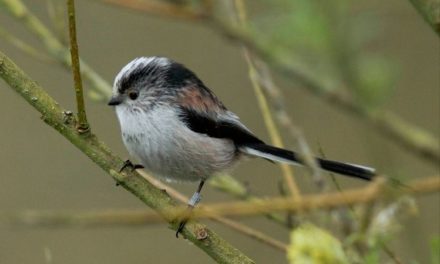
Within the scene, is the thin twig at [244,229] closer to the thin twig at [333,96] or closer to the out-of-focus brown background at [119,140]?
the thin twig at [333,96]

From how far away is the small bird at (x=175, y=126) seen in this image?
346 centimetres

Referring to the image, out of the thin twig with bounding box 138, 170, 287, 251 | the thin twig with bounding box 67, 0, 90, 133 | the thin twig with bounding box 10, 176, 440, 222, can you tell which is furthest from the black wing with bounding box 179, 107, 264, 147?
the thin twig with bounding box 10, 176, 440, 222

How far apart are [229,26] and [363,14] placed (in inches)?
9.9

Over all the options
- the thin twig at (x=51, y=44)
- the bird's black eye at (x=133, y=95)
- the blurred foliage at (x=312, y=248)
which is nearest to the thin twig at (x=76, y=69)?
the thin twig at (x=51, y=44)

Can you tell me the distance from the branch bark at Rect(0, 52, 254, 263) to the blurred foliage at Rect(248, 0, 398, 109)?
1.19 metres

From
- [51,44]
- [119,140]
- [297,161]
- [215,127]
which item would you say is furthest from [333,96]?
[119,140]

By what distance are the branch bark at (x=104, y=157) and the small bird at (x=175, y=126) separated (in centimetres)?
84

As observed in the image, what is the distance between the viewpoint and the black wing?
3617 millimetres

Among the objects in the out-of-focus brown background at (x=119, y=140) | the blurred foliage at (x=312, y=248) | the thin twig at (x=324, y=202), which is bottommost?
the out-of-focus brown background at (x=119, y=140)

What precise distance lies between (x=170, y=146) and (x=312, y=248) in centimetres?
233

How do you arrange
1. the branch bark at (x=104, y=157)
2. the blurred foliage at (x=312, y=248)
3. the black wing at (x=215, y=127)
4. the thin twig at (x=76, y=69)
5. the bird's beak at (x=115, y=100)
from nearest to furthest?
1. the blurred foliage at (x=312, y=248)
2. the thin twig at (x=76, y=69)
3. the branch bark at (x=104, y=157)
4. the bird's beak at (x=115, y=100)
5. the black wing at (x=215, y=127)

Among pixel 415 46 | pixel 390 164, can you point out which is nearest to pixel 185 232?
pixel 390 164

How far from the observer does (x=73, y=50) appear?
206 cm

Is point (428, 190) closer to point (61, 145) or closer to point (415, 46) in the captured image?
point (415, 46)
